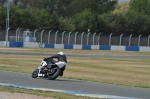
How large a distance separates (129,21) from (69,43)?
93.0 ft

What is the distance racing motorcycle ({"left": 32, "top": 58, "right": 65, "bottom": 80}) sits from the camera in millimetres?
18109

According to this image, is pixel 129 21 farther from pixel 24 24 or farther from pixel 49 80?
pixel 49 80

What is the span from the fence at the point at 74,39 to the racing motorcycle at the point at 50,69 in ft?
144

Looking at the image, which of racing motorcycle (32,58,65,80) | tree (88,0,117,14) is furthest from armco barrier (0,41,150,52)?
tree (88,0,117,14)

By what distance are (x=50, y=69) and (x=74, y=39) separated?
46.8 metres

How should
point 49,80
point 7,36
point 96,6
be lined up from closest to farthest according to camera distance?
1. point 49,80
2. point 7,36
3. point 96,6

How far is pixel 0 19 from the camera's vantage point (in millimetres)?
74312

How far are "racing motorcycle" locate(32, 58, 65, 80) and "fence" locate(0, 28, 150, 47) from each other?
1727 inches

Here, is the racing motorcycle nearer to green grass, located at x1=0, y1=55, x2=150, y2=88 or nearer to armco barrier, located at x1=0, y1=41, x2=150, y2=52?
green grass, located at x1=0, y1=55, x2=150, y2=88

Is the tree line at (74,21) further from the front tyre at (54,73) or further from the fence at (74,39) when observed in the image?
the front tyre at (54,73)

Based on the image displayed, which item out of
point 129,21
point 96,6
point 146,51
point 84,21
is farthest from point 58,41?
point 96,6

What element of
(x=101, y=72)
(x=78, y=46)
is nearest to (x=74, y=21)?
(x=78, y=46)

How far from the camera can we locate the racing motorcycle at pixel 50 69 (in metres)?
18.1

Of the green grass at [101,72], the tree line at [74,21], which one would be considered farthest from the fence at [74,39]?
the green grass at [101,72]
